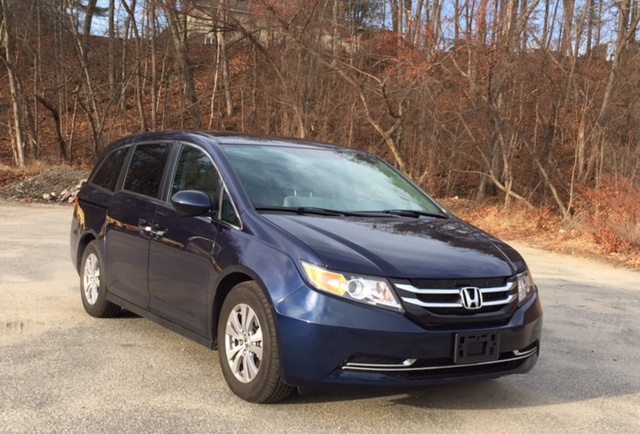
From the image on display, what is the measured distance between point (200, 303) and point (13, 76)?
27.0 m

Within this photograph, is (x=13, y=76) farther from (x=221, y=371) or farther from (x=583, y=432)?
(x=583, y=432)

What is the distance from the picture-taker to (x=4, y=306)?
6.46 m

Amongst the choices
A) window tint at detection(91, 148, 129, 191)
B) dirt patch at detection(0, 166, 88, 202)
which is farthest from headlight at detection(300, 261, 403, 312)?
dirt patch at detection(0, 166, 88, 202)

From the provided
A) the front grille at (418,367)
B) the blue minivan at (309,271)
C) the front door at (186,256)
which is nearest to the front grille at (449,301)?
the blue minivan at (309,271)

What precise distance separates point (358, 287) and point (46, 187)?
1935 centimetres

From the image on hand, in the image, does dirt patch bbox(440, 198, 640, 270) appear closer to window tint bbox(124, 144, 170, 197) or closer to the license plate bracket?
the license plate bracket

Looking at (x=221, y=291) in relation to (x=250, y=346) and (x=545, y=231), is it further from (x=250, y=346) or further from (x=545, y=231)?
(x=545, y=231)

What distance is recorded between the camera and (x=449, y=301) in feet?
12.5

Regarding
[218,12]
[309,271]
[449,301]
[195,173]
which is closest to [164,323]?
[195,173]

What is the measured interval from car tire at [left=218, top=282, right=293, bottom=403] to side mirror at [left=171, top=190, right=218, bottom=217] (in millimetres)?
684

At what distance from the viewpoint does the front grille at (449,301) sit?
3.72 m

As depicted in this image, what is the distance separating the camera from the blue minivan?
3.71 m

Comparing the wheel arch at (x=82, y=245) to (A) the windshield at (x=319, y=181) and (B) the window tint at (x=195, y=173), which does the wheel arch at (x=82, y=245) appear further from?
(A) the windshield at (x=319, y=181)

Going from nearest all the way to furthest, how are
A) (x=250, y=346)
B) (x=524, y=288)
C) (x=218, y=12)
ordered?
(x=250, y=346) → (x=524, y=288) → (x=218, y=12)
